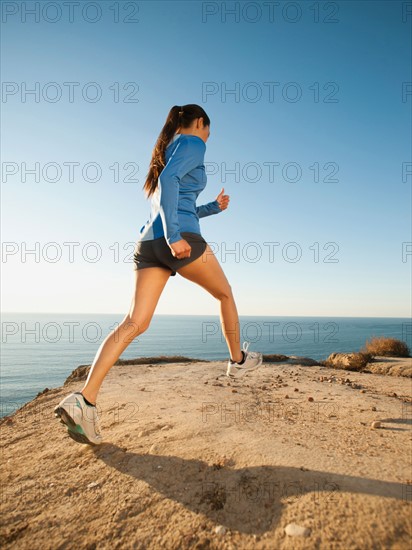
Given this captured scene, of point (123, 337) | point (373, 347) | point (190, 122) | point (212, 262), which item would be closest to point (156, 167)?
point (190, 122)

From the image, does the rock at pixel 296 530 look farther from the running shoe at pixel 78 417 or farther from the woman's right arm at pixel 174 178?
the woman's right arm at pixel 174 178

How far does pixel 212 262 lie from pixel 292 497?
5.58ft

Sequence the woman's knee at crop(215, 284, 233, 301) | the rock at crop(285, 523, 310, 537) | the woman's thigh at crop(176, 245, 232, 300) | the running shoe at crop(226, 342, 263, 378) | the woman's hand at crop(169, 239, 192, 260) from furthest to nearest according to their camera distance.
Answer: the running shoe at crop(226, 342, 263, 378), the woman's knee at crop(215, 284, 233, 301), the woman's thigh at crop(176, 245, 232, 300), the woman's hand at crop(169, 239, 192, 260), the rock at crop(285, 523, 310, 537)

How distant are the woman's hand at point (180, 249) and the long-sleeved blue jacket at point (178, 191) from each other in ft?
0.11

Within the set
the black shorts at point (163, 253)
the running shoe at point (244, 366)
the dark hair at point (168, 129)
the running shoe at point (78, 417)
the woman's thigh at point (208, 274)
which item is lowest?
the running shoe at point (78, 417)

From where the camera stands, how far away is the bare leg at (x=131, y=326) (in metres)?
2.45

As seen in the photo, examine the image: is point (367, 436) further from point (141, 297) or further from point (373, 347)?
point (373, 347)

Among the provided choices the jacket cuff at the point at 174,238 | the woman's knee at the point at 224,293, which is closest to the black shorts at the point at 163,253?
the jacket cuff at the point at 174,238

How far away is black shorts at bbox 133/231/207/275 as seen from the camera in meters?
2.53

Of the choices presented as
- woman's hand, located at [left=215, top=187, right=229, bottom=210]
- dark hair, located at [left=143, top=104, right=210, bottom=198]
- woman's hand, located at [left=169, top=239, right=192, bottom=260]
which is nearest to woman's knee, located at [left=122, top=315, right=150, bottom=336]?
woman's hand, located at [left=169, top=239, right=192, bottom=260]

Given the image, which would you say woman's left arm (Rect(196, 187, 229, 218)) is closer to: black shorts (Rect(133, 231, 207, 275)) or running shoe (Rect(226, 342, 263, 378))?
black shorts (Rect(133, 231, 207, 275))

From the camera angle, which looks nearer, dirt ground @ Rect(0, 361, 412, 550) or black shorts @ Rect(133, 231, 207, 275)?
dirt ground @ Rect(0, 361, 412, 550)

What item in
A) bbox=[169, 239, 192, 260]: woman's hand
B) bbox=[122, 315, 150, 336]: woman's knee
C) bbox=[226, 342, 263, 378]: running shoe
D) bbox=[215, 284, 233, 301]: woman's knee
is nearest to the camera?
bbox=[169, 239, 192, 260]: woman's hand

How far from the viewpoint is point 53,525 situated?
5.55ft
